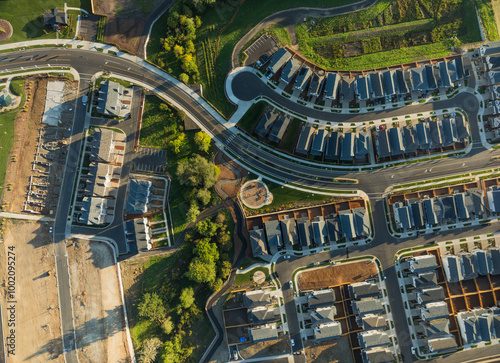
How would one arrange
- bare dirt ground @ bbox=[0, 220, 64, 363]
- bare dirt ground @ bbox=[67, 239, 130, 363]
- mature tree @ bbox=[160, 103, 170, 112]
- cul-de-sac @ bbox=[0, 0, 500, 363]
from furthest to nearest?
bare dirt ground @ bbox=[0, 220, 64, 363], bare dirt ground @ bbox=[67, 239, 130, 363], mature tree @ bbox=[160, 103, 170, 112], cul-de-sac @ bbox=[0, 0, 500, 363]

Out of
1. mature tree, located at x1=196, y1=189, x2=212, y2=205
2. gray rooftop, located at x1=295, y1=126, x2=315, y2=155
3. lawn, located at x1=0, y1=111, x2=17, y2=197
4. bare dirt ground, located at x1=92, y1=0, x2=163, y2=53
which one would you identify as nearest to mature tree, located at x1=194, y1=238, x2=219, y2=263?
mature tree, located at x1=196, y1=189, x2=212, y2=205

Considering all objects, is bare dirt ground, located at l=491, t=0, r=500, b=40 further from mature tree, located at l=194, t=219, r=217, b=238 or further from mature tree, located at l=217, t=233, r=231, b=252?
mature tree, located at l=194, t=219, r=217, b=238

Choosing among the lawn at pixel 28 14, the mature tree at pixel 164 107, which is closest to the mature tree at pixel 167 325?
the mature tree at pixel 164 107

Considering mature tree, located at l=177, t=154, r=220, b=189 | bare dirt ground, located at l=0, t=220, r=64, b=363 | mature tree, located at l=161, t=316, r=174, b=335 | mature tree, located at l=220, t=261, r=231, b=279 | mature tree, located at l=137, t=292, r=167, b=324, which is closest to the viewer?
mature tree, located at l=177, t=154, r=220, b=189

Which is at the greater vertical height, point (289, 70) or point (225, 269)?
point (289, 70)

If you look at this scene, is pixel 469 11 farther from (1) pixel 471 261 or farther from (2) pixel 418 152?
(1) pixel 471 261

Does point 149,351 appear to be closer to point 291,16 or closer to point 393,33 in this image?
point 291,16

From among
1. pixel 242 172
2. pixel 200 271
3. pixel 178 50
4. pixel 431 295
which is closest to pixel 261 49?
pixel 178 50
